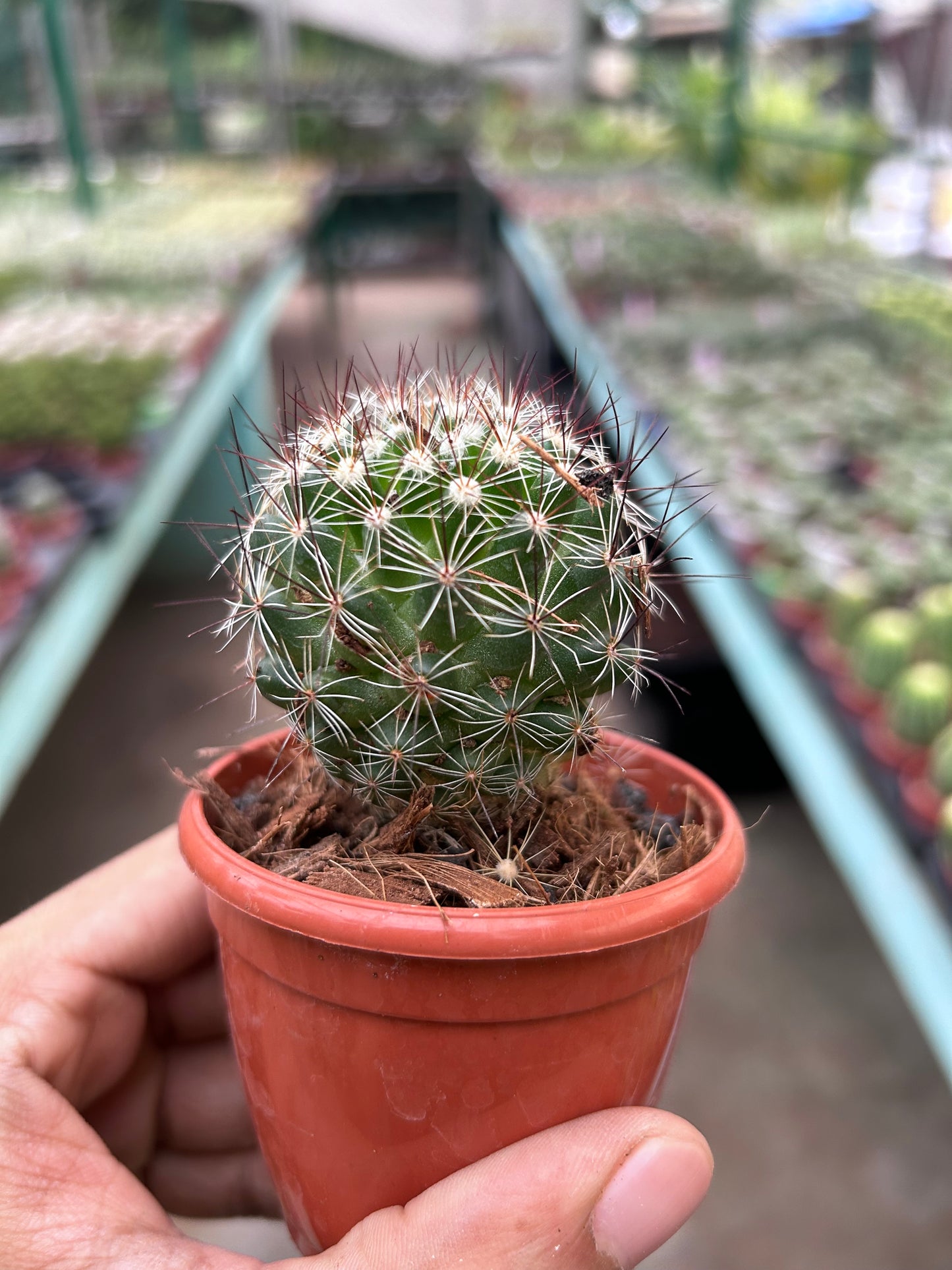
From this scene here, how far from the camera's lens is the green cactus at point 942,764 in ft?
5.23

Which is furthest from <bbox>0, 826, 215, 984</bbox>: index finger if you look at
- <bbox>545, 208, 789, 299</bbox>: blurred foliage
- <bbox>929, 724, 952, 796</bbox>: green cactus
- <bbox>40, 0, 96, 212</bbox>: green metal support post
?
<bbox>40, 0, 96, 212</bbox>: green metal support post

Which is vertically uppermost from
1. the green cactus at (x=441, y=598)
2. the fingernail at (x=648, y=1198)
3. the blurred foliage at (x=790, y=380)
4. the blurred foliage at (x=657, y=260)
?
the green cactus at (x=441, y=598)

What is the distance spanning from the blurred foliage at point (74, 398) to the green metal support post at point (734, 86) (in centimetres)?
485

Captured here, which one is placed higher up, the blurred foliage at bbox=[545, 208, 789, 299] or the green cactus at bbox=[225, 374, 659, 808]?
the green cactus at bbox=[225, 374, 659, 808]

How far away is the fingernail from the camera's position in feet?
2.41

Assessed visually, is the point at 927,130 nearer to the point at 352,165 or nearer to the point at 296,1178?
the point at 296,1178

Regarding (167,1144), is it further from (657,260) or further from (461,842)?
(657,260)

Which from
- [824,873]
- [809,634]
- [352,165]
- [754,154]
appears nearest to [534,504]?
[809,634]

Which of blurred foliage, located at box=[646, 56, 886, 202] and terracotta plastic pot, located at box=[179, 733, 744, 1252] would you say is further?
blurred foliage, located at box=[646, 56, 886, 202]

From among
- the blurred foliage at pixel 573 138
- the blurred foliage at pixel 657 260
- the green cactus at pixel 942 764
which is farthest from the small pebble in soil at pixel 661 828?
the blurred foliage at pixel 573 138

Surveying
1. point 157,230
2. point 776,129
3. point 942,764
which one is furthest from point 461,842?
point 157,230

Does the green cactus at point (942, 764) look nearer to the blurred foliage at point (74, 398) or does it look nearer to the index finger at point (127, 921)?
the index finger at point (127, 921)

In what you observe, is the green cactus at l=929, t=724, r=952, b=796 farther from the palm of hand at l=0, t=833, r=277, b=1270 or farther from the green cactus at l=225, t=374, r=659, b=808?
the palm of hand at l=0, t=833, r=277, b=1270

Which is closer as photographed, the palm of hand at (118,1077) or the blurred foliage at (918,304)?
the palm of hand at (118,1077)
